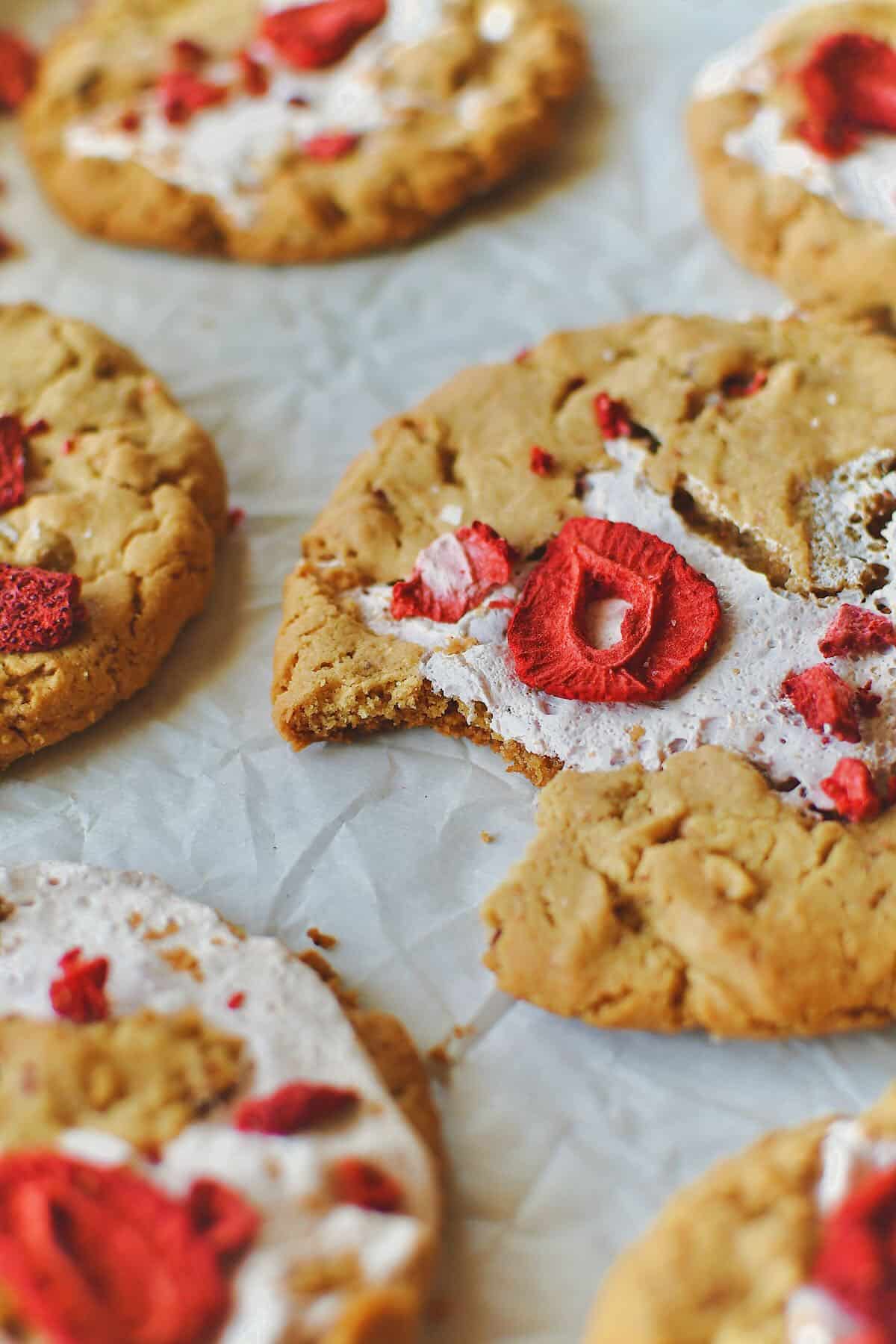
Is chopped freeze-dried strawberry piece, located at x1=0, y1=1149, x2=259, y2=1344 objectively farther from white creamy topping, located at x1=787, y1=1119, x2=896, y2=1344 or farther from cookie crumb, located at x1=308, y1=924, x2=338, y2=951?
white creamy topping, located at x1=787, y1=1119, x2=896, y2=1344

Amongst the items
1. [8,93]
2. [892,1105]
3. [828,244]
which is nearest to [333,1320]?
[892,1105]

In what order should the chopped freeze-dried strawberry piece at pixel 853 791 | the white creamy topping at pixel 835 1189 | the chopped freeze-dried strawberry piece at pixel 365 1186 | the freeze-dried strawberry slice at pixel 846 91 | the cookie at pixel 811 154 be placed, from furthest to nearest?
the freeze-dried strawberry slice at pixel 846 91 → the cookie at pixel 811 154 → the chopped freeze-dried strawberry piece at pixel 853 791 → the chopped freeze-dried strawberry piece at pixel 365 1186 → the white creamy topping at pixel 835 1189

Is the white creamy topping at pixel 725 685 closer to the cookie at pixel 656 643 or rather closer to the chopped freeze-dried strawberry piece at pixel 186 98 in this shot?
the cookie at pixel 656 643

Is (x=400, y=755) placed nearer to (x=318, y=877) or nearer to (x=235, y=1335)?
(x=318, y=877)

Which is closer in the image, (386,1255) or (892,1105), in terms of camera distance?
(386,1255)

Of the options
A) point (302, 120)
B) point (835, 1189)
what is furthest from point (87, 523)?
point (835, 1189)

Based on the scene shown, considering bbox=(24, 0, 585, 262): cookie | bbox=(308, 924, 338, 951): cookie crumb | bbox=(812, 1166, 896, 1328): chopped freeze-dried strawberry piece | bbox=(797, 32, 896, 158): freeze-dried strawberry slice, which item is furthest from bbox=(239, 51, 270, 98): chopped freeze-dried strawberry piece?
bbox=(812, 1166, 896, 1328): chopped freeze-dried strawberry piece

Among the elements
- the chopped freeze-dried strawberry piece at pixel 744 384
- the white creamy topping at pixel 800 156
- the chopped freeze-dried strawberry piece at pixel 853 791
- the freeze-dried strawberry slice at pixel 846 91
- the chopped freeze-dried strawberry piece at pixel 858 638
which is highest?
the freeze-dried strawberry slice at pixel 846 91

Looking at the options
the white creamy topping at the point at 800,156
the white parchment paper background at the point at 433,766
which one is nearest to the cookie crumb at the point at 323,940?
the white parchment paper background at the point at 433,766
